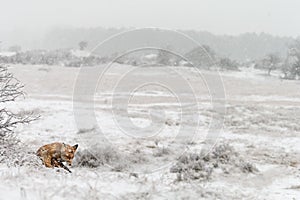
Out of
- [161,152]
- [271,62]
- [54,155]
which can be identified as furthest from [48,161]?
[271,62]

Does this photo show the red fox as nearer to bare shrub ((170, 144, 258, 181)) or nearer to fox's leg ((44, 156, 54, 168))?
fox's leg ((44, 156, 54, 168))

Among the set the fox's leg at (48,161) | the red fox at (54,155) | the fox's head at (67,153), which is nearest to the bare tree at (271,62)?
the fox's head at (67,153)

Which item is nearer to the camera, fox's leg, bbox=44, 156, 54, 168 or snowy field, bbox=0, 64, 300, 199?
snowy field, bbox=0, 64, 300, 199

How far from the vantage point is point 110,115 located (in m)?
22.1

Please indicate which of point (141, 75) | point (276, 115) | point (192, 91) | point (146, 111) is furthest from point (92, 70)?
point (276, 115)

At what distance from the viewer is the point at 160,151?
44.6 feet

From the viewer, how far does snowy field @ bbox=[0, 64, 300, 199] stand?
6.43 metres

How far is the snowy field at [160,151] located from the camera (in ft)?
21.1

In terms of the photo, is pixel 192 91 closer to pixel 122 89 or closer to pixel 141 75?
pixel 122 89

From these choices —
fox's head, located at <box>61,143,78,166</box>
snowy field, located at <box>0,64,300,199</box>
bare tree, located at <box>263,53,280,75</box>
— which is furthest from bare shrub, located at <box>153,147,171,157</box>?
bare tree, located at <box>263,53,280,75</box>

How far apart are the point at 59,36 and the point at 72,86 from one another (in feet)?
365

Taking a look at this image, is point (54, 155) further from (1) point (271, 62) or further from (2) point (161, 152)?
(1) point (271, 62)

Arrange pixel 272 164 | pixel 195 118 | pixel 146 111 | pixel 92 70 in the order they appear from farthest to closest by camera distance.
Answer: pixel 92 70 < pixel 146 111 < pixel 195 118 < pixel 272 164

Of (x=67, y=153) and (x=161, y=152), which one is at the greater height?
(x=67, y=153)
